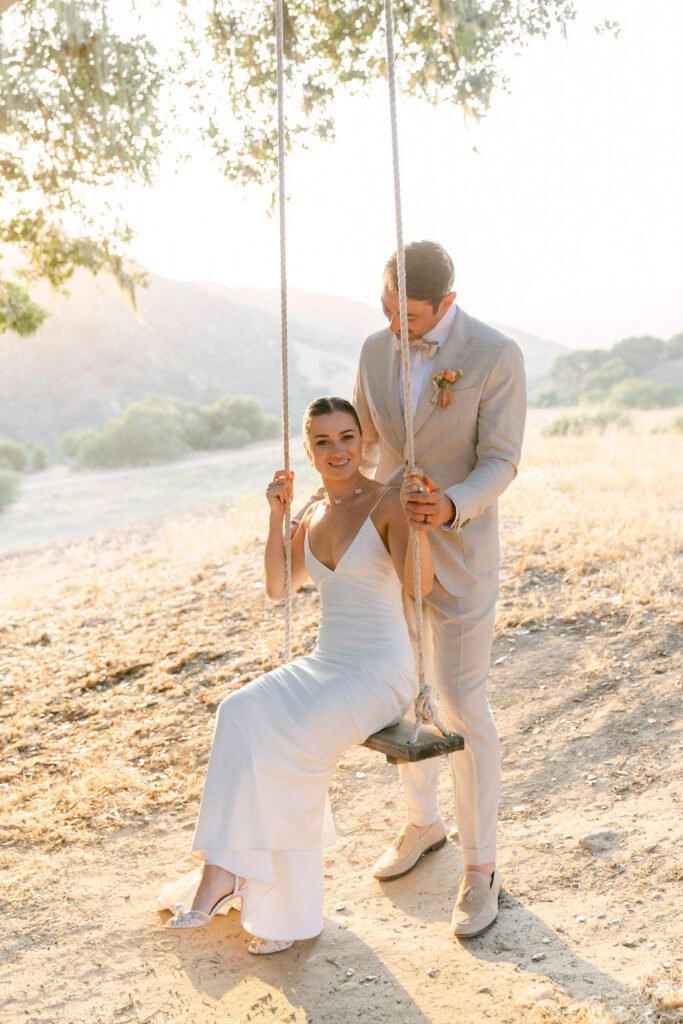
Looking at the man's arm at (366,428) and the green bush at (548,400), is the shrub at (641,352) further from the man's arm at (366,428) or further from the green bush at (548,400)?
the man's arm at (366,428)

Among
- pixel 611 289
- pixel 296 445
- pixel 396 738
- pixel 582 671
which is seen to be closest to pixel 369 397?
pixel 396 738

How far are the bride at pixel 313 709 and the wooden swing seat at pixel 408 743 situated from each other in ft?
0.21


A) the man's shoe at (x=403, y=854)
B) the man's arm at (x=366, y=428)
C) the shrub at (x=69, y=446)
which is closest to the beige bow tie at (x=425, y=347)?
the man's arm at (x=366, y=428)

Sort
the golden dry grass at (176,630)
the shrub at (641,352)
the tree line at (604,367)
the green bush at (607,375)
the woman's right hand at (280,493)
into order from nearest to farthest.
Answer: the woman's right hand at (280,493) < the golden dry grass at (176,630) < the tree line at (604,367) < the green bush at (607,375) < the shrub at (641,352)

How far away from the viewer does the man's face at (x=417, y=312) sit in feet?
9.93

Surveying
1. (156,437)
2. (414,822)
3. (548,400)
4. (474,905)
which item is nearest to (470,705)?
(474,905)

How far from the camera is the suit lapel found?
10.2 ft

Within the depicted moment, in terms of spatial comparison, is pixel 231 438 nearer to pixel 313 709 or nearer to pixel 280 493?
pixel 280 493

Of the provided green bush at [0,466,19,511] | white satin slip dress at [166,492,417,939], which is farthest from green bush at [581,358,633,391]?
white satin slip dress at [166,492,417,939]

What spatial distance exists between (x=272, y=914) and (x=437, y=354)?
1911 mm

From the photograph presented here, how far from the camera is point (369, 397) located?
11.0 feet

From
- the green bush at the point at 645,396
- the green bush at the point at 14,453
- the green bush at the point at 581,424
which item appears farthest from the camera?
the green bush at the point at 14,453

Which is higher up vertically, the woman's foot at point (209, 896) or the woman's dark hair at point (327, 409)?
the woman's dark hair at point (327, 409)

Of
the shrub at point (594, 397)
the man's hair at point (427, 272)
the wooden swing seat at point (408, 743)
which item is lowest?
the shrub at point (594, 397)
